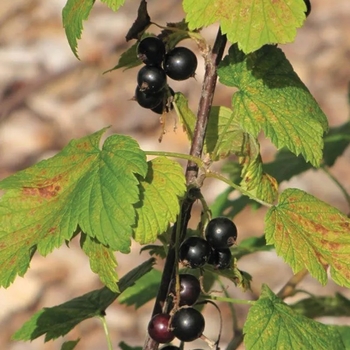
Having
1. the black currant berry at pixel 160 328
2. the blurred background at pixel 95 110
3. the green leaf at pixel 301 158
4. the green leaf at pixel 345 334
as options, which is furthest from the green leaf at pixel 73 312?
the blurred background at pixel 95 110

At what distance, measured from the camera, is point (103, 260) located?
1537 millimetres

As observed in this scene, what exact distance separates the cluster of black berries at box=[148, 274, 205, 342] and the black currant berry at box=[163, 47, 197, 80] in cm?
36

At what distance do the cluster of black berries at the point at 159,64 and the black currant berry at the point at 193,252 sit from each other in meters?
0.28

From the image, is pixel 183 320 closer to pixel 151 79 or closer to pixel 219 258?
pixel 219 258

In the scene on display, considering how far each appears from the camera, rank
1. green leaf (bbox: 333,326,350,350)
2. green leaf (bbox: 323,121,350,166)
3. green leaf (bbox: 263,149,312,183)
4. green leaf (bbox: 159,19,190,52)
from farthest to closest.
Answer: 1. green leaf (bbox: 323,121,350,166)
2. green leaf (bbox: 263,149,312,183)
3. green leaf (bbox: 333,326,350,350)
4. green leaf (bbox: 159,19,190,52)

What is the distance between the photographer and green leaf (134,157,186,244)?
59.4 inches

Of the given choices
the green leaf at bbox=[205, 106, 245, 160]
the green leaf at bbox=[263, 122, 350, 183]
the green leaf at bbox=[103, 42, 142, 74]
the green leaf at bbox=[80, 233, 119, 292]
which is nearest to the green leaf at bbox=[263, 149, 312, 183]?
the green leaf at bbox=[263, 122, 350, 183]

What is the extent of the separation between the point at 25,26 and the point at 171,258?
17.8ft

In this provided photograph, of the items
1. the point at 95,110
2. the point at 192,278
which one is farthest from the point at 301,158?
the point at 95,110

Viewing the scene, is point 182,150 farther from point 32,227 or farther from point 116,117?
point 32,227

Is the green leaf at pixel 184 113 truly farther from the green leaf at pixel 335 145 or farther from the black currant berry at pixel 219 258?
the green leaf at pixel 335 145

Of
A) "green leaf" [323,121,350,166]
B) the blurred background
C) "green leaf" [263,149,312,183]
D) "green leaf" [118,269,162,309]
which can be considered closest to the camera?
"green leaf" [118,269,162,309]

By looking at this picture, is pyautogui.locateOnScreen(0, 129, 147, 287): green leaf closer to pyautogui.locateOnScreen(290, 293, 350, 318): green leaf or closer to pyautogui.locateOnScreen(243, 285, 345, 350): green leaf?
pyautogui.locateOnScreen(243, 285, 345, 350): green leaf

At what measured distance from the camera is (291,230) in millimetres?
1594
